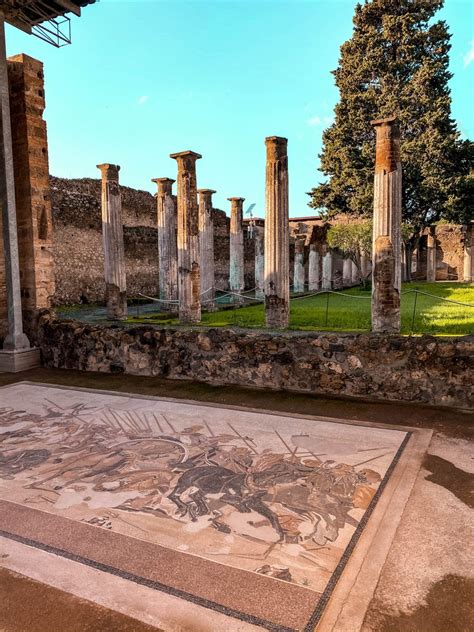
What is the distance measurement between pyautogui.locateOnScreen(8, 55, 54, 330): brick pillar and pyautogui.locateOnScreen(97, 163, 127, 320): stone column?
6.11m

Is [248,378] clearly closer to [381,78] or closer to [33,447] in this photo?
[33,447]

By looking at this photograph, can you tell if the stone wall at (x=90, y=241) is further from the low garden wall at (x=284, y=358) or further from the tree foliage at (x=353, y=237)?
the low garden wall at (x=284, y=358)

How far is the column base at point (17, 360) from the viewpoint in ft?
24.0

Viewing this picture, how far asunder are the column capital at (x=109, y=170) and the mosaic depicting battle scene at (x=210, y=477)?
34.9 ft

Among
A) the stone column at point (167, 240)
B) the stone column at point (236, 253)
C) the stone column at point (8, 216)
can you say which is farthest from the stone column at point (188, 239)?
the stone column at point (236, 253)

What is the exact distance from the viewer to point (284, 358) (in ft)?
19.1

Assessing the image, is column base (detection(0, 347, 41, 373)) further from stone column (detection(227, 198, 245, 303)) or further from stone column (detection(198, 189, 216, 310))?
stone column (detection(227, 198, 245, 303))

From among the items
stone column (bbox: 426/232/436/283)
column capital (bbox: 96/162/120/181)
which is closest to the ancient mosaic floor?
column capital (bbox: 96/162/120/181)

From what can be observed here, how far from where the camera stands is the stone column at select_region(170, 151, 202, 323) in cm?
1295

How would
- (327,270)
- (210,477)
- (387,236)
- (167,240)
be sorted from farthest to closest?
(327,270) → (167,240) → (387,236) → (210,477)

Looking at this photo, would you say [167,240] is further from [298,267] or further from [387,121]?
[298,267]

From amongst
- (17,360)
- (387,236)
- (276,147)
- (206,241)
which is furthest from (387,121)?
(206,241)

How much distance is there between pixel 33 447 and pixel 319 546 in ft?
8.59

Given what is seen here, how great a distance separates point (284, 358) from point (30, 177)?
17.5ft
